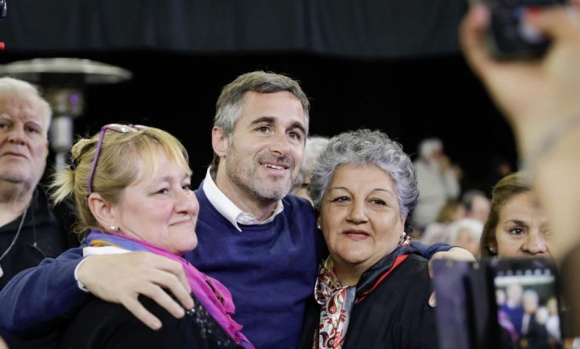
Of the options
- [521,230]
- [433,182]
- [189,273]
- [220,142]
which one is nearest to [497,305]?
[189,273]

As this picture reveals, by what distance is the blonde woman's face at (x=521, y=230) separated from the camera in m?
2.81

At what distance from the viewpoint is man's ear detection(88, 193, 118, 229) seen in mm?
2170

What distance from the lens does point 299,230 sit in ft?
9.56

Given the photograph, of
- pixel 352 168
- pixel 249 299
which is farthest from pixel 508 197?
pixel 249 299

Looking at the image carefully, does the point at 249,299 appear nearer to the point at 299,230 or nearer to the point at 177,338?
the point at 299,230

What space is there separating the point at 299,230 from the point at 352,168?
0.28 m

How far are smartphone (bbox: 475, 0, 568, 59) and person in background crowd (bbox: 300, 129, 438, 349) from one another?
167 cm

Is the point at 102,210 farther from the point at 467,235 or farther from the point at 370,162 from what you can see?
the point at 467,235

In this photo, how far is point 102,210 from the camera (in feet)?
7.16

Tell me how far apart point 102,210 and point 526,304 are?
1113 millimetres

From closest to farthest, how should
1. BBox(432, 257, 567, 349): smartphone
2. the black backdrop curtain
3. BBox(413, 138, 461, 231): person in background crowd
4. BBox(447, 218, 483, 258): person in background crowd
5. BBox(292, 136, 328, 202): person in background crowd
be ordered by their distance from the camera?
BBox(432, 257, 567, 349): smartphone, BBox(292, 136, 328, 202): person in background crowd, the black backdrop curtain, BBox(447, 218, 483, 258): person in background crowd, BBox(413, 138, 461, 231): person in background crowd

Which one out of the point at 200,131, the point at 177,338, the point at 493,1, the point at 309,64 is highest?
the point at 309,64

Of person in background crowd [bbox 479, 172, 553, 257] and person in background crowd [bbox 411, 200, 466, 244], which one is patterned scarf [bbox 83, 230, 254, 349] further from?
person in background crowd [bbox 411, 200, 466, 244]

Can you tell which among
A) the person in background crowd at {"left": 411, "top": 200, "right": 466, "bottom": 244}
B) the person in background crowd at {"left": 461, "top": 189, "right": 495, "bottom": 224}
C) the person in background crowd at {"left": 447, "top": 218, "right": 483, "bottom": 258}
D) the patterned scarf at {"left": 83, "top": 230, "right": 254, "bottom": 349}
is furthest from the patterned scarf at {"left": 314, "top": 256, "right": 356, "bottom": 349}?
the person in background crowd at {"left": 461, "top": 189, "right": 495, "bottom": 224}
